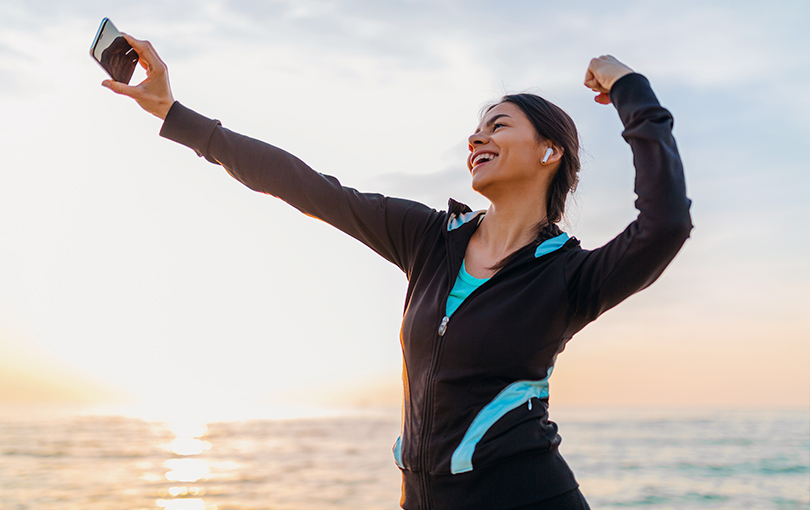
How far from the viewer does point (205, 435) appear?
24.4m

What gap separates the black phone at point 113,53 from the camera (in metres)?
1.86

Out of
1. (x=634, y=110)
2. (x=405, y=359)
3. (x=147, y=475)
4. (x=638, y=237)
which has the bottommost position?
(x=147, y=475)

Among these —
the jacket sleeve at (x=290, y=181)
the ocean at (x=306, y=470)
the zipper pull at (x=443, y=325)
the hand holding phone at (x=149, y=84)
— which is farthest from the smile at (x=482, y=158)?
the ocean at (x=306, y=470)

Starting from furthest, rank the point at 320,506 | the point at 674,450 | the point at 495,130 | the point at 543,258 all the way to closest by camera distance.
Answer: the point at 674,450
the point at 320,506
the point at 495,130
the point at 543,258

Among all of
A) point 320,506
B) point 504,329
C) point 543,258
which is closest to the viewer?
point 504,329

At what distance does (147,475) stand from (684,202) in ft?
44.6

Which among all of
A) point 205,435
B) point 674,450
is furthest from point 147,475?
point 674,450

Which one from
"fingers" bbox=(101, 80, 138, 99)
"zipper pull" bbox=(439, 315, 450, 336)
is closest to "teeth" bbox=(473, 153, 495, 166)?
"zipper pull" bbox=(439, 315, 450, 336)

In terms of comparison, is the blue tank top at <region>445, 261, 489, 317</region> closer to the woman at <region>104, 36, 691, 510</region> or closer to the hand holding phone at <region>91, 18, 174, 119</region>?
Result: the woman at <region>104, 36, 691, 510</region>

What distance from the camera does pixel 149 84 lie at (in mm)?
2016

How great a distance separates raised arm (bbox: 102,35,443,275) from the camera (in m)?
2.00

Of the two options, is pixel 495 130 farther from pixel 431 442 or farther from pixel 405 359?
pixel 431 442

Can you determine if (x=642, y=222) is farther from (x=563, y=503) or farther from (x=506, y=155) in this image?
(x=563, y=503)

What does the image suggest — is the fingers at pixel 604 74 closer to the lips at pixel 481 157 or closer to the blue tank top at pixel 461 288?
the lips at pixel 481 157
